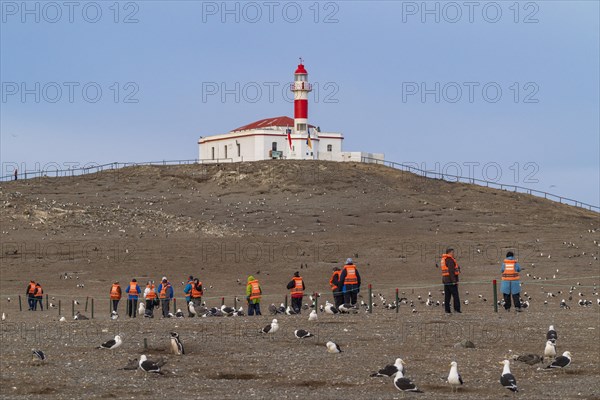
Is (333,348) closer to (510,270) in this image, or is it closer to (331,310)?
(331,310)

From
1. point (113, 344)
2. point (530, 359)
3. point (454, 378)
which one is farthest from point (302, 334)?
point (454, 378)

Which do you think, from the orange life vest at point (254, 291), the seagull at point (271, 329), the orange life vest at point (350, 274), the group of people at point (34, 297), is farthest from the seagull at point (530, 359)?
the group of people at point (34, 297)

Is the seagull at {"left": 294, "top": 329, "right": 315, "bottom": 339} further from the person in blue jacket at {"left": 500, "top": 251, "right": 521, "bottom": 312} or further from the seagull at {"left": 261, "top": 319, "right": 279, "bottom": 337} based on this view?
the person in blue jacket at {"left": 500, "top": 251, "right": 521, "bottom": 312}

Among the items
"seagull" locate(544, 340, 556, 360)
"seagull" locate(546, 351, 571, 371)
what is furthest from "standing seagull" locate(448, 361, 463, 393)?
"seagull" locate(544, 340, 556, 360)

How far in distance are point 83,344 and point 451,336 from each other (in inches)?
309

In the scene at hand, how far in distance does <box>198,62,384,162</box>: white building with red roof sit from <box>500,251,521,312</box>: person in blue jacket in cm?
5910

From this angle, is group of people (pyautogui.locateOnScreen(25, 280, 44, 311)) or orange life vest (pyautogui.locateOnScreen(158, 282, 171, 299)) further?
group of people (pyautogui.locateOnScreen(25, 280, 44, 311))

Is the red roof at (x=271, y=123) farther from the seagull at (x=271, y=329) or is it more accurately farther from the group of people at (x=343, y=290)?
the seagull at (x=271, y=329)

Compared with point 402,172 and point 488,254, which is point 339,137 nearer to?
point 402,172

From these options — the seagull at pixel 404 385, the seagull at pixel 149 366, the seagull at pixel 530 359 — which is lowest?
the seagull at pixel 404 385

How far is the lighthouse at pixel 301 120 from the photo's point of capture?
292ft

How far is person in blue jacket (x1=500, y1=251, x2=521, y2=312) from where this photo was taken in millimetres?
29250

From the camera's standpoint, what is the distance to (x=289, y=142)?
3516 inches

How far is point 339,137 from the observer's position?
9250cm
